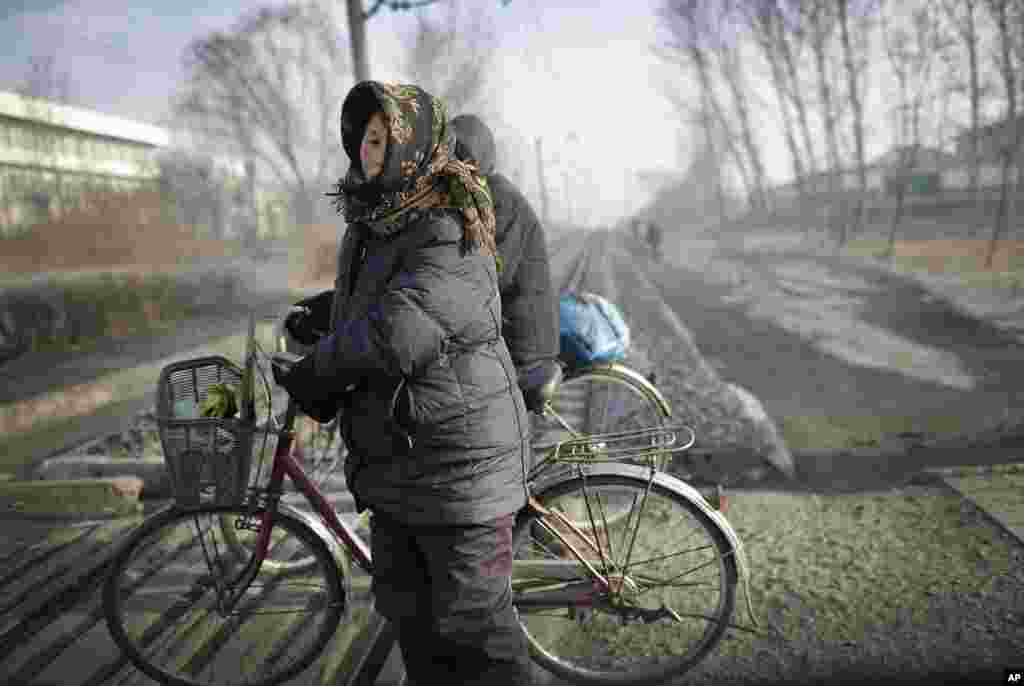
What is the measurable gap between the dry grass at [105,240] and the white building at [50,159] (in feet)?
1.20

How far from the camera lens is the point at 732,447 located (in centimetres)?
535

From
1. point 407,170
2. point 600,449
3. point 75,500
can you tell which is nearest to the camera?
point 407,170

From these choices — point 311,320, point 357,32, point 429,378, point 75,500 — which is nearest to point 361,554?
point 311,320

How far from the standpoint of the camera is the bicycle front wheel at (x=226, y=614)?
2.88 m

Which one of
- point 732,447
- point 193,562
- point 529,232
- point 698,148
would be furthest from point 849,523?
point 698,148

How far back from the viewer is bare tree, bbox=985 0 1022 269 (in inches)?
687

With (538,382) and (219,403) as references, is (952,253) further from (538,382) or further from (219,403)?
(219,403)

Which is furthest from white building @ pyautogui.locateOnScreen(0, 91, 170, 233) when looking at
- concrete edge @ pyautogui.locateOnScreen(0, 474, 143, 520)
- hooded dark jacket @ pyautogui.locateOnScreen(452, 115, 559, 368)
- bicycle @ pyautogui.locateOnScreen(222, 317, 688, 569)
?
hooded dark jacket @ pyautogui.locateOnScreen(452, 115, 559, 368)

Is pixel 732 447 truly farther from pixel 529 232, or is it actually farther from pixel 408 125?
pixel 408 125

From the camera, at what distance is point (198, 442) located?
2648mm

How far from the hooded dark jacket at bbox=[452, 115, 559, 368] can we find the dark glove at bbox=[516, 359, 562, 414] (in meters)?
0.10

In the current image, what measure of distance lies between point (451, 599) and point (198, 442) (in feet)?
3.26

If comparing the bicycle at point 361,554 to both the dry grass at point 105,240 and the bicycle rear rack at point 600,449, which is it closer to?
the bicycle rear rack at point 600,449

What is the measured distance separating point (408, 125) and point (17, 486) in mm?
4256
